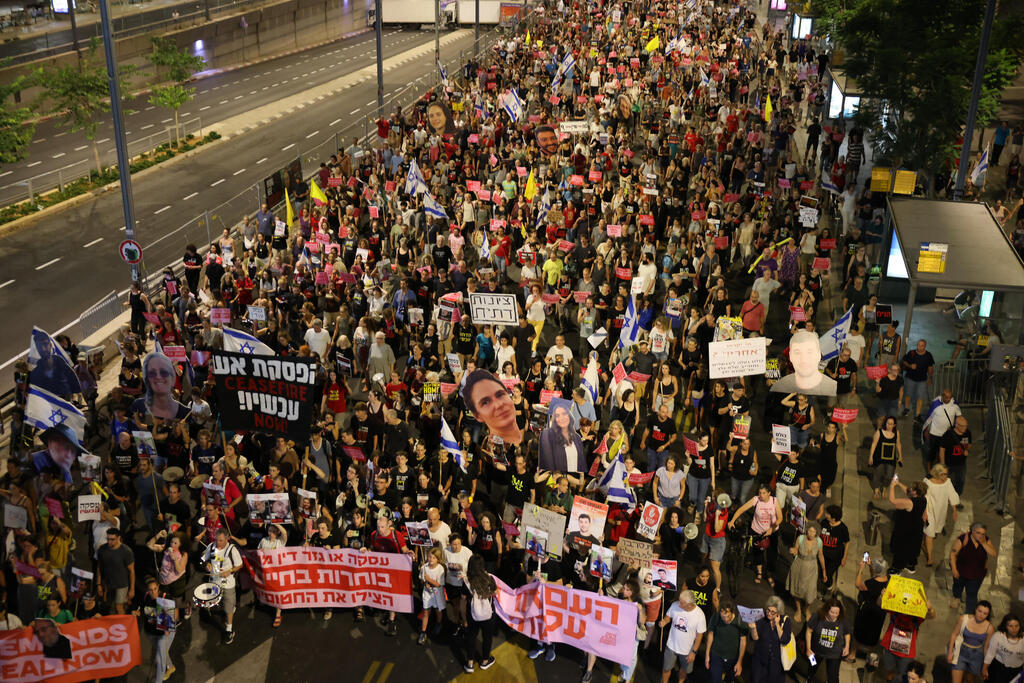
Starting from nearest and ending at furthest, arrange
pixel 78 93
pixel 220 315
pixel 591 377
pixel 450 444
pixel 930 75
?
pixel 450 444 → pixel 591 377 → pixel 220 315 → pixel 930 75 → pixel 78 93

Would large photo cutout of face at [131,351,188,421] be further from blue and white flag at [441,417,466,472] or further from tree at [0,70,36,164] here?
tree at [0,70,36,164]

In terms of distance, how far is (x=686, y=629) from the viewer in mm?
11695

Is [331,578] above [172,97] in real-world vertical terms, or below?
below

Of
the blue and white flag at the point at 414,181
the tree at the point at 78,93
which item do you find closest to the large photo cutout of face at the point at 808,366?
the blue and white flag at the point at 414,181

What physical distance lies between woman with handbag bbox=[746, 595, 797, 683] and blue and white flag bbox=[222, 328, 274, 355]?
8.41 meters

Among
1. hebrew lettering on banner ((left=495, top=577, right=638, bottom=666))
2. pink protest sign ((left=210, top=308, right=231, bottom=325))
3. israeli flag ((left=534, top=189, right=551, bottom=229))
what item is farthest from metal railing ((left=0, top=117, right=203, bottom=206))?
hebrew lettering on banner ((left=495, top=577, right=638, bottom=666))

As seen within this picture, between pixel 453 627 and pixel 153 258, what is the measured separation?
20.2 m

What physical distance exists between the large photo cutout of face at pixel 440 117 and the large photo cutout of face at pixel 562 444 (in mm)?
18234

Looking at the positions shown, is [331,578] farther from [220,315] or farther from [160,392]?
[220,315]

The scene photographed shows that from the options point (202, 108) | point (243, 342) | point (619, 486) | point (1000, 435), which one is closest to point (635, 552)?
point (619, 486)

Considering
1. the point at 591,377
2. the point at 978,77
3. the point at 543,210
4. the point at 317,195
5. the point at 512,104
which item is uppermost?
the point at 978,77

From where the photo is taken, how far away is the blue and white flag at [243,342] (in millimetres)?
15953

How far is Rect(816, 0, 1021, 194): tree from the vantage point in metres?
25.3

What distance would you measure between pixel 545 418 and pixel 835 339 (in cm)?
496
